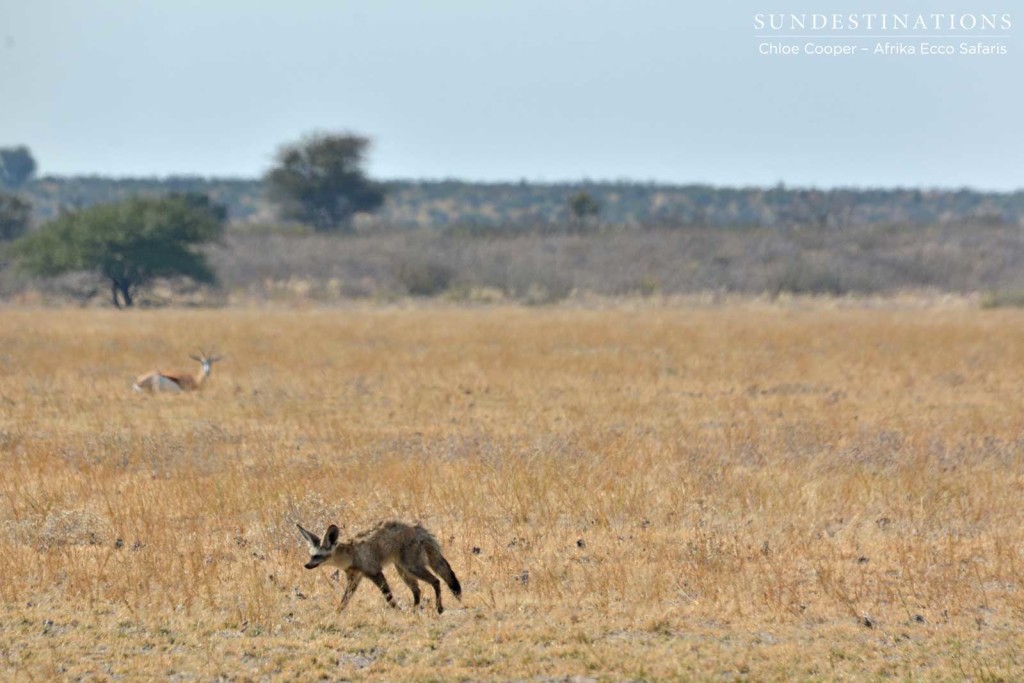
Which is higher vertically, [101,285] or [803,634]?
[803,634]

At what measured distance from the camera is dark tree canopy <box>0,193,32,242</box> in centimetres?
5259

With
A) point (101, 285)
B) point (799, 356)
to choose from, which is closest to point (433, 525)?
point (799, 356)

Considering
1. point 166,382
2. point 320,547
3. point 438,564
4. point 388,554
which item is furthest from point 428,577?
point 166,382

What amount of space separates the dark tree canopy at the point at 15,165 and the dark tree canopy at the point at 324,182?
45.5 m

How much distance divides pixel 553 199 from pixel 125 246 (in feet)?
174

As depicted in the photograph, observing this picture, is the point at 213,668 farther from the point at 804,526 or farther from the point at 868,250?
the point at 868,250

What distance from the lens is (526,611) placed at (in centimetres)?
696

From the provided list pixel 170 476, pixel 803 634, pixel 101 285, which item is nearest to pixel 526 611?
pixel 803 634

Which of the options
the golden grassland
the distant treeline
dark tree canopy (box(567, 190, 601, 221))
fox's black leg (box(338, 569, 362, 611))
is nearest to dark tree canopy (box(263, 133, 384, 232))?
dark tree canopy (box(567, 190, 601, 221))

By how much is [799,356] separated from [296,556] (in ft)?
48.3

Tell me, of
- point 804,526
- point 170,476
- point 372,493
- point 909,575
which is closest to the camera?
point 909,575

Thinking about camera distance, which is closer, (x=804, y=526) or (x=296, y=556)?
(x=296, y=556)

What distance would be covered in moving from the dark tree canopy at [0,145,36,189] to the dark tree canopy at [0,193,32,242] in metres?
49.4

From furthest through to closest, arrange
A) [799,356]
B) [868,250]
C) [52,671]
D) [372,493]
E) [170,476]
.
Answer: [868,250], [799,356], [170,476], [372,493], [52,671]
